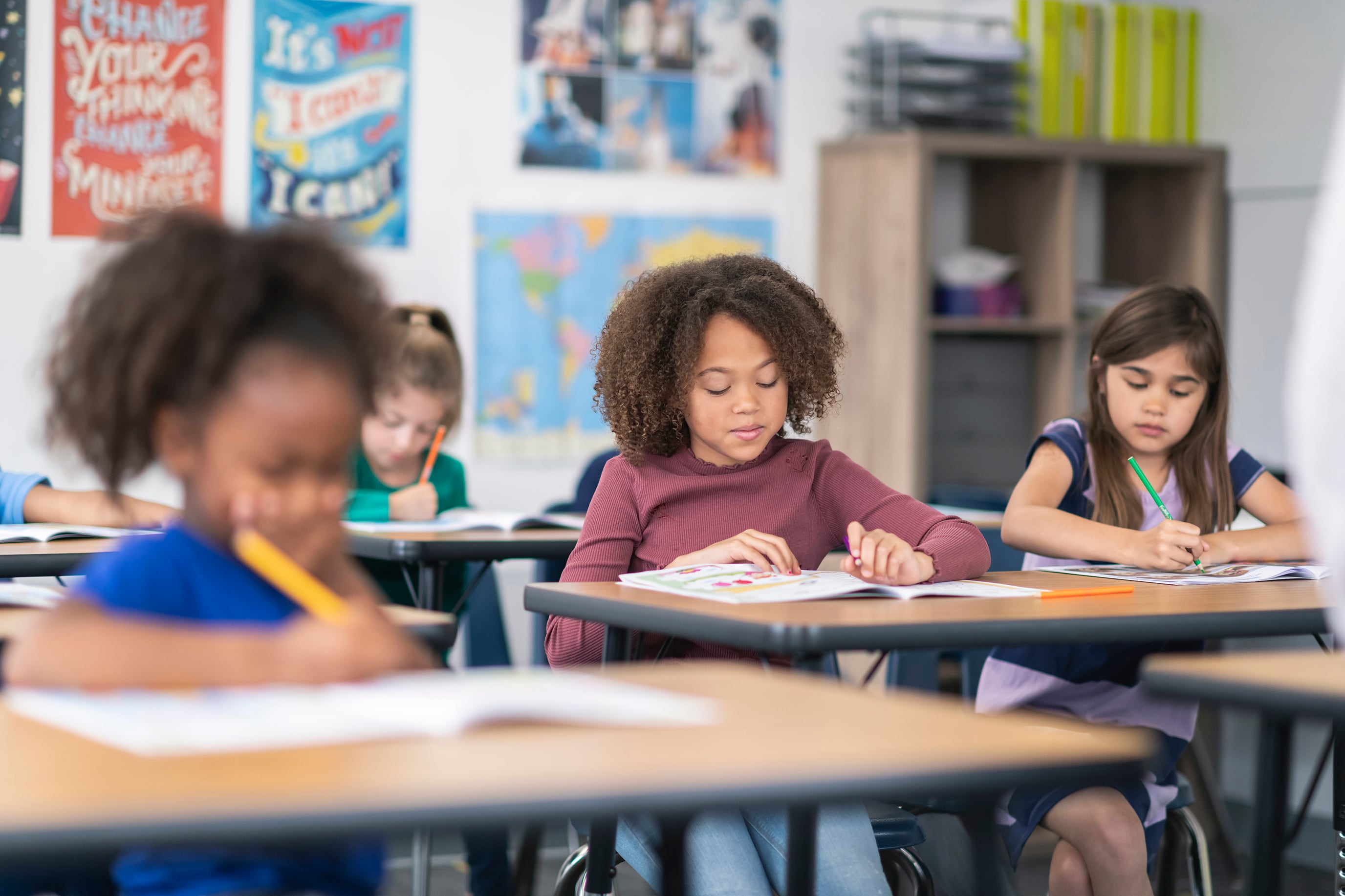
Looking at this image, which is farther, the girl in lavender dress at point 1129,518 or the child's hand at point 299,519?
the girl in lavender dress at point 1129,518

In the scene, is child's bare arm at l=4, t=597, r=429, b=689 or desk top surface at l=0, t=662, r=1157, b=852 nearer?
desk top surface at l=0, t=662, r=1157, b=852

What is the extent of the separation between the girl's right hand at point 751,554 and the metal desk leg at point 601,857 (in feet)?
1.08

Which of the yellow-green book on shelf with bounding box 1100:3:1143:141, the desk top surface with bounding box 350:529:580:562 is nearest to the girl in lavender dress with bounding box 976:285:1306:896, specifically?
the desk top surface with bounding box 350:529:580:562

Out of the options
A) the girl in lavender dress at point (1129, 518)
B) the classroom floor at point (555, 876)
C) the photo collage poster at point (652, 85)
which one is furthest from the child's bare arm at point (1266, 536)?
the photo collage poster at point (652, 85)

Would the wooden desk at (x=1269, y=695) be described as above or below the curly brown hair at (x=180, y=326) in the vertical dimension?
below

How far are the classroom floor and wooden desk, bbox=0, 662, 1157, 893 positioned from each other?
2222 millimetres

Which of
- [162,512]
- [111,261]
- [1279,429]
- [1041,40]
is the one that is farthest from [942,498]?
[111,261]

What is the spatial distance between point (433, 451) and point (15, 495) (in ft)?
2.59

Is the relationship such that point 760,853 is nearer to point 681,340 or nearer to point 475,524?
point 681,340

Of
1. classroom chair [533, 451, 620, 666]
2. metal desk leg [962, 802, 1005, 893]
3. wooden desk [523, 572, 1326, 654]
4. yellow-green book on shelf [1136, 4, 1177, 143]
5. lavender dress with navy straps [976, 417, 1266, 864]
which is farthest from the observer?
yellow-green book on shelf [1136, 4, 1177, 143]

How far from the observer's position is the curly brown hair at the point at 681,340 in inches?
74.6

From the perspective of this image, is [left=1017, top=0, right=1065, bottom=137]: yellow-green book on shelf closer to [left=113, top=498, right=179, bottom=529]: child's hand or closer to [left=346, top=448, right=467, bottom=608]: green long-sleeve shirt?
[left=346, top=448, right=467, bottom=608]: green long-sleeve shirt

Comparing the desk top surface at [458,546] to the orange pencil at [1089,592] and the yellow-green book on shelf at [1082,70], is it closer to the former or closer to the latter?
the orange pencil at [1089,592]

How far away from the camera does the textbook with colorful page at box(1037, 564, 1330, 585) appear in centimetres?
183
